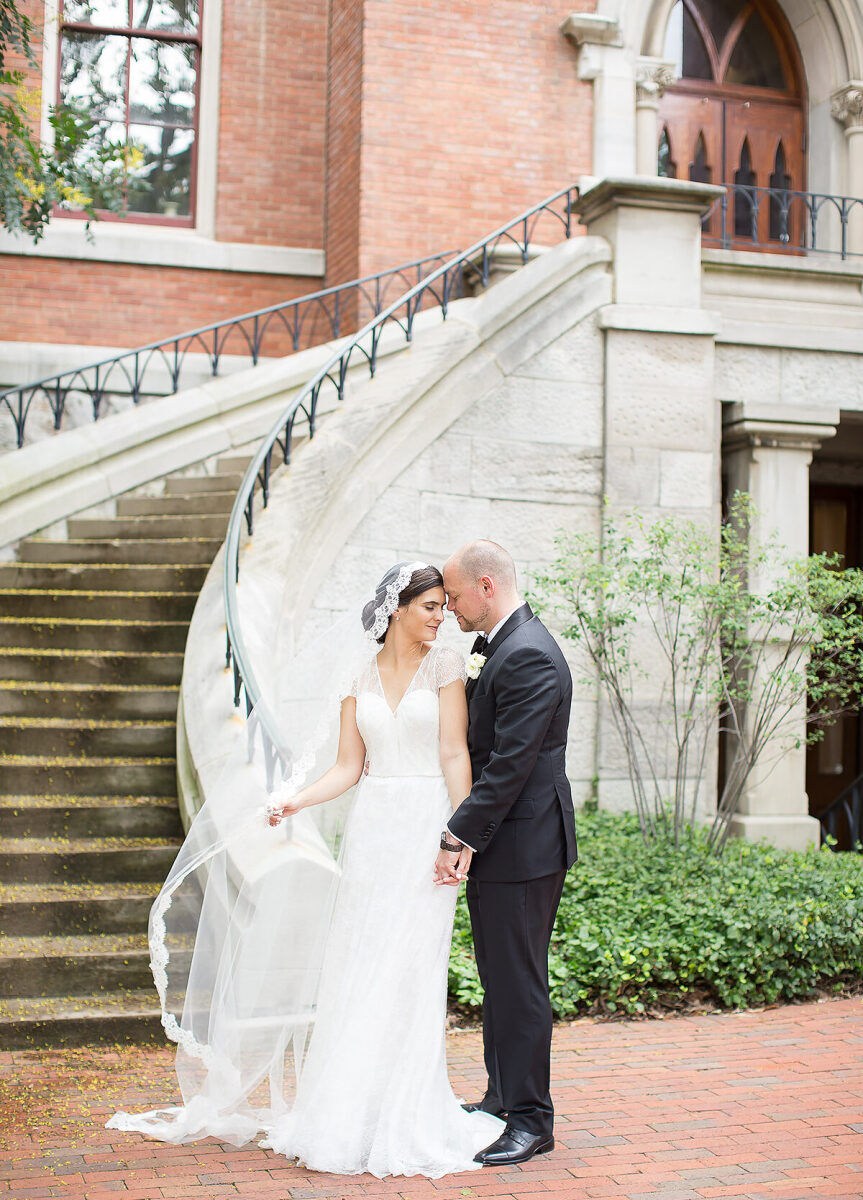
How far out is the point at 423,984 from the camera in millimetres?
4016

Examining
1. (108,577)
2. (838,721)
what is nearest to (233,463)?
(108,577)

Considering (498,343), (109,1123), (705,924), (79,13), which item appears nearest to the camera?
(109,1123)

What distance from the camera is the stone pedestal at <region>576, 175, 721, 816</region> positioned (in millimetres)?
8148

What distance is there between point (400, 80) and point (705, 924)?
817 centimetres

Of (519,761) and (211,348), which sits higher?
(211,348)

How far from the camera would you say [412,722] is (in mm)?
4125

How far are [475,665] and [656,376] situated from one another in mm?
4543

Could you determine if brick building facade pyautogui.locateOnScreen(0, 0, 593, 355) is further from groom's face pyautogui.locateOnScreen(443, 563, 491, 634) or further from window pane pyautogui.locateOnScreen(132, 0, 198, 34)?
groom's face pyautogui.locateOnScreen(443, 563, 491, 634)

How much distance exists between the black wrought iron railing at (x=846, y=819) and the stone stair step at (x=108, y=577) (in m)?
4.90

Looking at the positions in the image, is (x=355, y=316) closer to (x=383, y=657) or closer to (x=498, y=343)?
(x=498, y=343)

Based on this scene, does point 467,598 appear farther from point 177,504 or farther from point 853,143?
point 853,143

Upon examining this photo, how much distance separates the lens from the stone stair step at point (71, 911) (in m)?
5.66

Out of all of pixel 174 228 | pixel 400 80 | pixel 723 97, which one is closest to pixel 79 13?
pixel 174 228

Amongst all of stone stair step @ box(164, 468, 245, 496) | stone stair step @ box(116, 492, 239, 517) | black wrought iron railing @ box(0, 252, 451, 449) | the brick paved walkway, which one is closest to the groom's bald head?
the brick paved walkway
